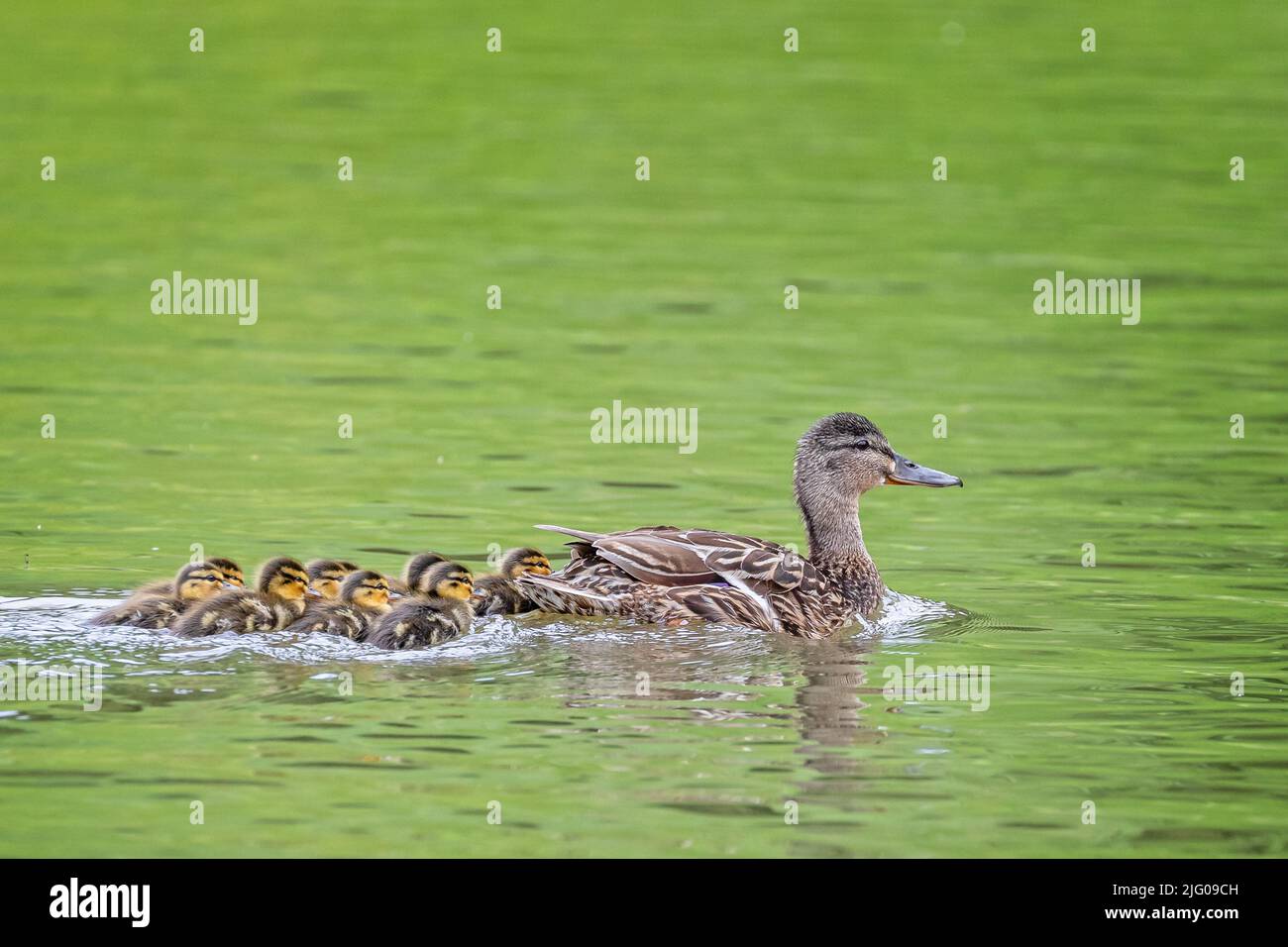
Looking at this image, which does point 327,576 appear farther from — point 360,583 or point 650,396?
point 650,396

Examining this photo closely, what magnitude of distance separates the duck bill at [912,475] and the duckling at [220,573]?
3407 millimetres

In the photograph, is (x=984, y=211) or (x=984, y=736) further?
(x=984, y=211)

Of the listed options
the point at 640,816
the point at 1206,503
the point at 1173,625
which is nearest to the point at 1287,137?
the point at 1206,503

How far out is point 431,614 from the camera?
31.3 ft

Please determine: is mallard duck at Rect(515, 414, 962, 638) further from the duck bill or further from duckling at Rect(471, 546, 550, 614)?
the duck bill

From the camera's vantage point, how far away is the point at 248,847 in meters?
7.20

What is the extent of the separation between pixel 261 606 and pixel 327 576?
0.65m

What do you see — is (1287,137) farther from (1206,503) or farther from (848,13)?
(1206,503)

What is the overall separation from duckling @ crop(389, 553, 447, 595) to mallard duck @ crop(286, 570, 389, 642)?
0.61ft

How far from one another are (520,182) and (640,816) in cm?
1416

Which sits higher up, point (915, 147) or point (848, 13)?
point (848, 13)

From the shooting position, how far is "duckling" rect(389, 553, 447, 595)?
33.0ft

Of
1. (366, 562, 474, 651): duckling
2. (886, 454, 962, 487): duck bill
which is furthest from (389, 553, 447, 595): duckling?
(886, 454, 962, 487): duck bill

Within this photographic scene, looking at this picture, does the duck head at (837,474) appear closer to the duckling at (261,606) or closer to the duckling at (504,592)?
the duckling at (504,592)
